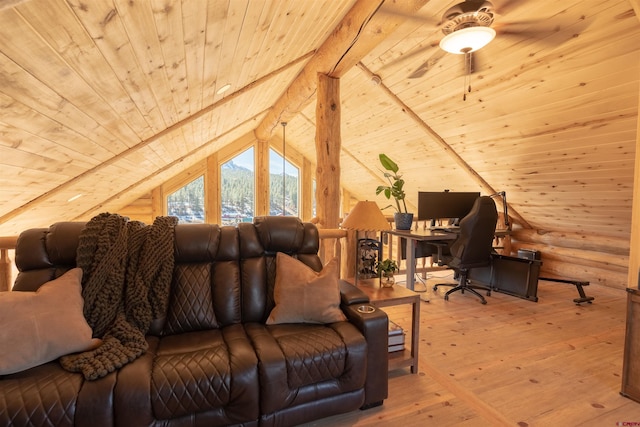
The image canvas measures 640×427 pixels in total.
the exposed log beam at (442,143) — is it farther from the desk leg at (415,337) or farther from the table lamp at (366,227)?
the desk leg at (415,337)

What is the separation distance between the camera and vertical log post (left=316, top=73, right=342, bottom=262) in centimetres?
331

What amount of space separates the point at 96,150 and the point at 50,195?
2.72 ft

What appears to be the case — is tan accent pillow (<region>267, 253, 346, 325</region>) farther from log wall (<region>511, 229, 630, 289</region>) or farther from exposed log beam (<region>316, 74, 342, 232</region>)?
log wall (<region>511, 229, 630, 289</region>)

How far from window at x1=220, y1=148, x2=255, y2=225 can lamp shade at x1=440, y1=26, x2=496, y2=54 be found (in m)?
6.13

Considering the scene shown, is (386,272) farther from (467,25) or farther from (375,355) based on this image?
(467,25)

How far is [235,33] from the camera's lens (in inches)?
84.0

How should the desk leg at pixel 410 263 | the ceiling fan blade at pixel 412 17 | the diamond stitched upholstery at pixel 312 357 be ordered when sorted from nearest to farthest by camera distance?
the diamond stitched upholstery at pixel 312 357 < the ceiling fan blade at pixel 412 17 < the desk leg at pixel 410 263

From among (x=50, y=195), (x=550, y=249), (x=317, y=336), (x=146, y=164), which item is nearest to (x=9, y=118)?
(x=50, y=195)

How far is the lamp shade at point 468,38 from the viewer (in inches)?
76.5

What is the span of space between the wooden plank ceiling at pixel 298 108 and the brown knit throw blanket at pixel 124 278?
801 mm

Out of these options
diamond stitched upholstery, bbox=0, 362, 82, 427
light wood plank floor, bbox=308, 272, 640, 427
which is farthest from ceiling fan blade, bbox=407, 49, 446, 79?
diamond stitched upholstery, bbox=0, 362, 82, 427

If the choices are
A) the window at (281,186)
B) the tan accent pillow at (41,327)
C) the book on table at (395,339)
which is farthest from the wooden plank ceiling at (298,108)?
the window at (281,186)

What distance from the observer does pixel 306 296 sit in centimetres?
188

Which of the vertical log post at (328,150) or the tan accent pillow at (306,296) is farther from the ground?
the vertical log post at (328,150)
